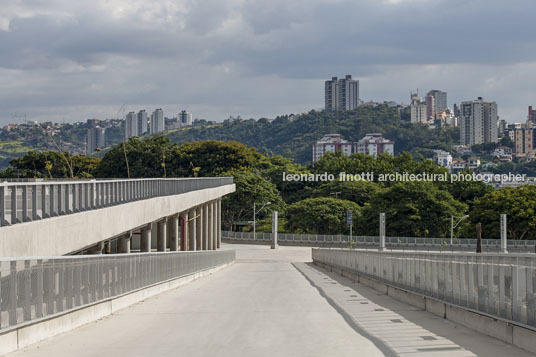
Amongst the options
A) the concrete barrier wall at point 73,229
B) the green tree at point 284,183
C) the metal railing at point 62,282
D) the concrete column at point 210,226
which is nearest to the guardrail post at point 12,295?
the metal railing at point 62,282

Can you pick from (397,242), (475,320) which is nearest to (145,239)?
(475,320)

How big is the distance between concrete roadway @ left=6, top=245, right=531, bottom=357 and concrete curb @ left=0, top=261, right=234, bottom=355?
184mm

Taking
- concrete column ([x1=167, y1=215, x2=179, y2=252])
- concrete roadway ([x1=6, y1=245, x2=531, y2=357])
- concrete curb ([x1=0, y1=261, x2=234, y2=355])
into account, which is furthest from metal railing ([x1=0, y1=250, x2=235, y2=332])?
concrete column ([x1=167, y1=215, x2=179, y2=252])

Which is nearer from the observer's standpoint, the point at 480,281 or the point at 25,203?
the point at 480,281

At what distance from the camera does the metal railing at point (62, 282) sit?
13.2m

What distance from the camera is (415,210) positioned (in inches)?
4638

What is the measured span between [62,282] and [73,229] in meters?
11.9

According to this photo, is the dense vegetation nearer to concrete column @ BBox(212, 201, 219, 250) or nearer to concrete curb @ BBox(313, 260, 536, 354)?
concrete column @ BBox(212, 201, 219, 250)

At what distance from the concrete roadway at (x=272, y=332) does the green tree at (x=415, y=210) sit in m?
95.3

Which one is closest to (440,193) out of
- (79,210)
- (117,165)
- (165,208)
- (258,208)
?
(258,208)

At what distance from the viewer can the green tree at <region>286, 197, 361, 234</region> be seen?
5069 inches

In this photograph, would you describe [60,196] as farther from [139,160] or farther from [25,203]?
[139,160]

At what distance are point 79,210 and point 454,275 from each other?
15.6 metres

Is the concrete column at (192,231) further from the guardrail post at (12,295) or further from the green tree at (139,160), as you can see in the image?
the green tree at (139,160)
